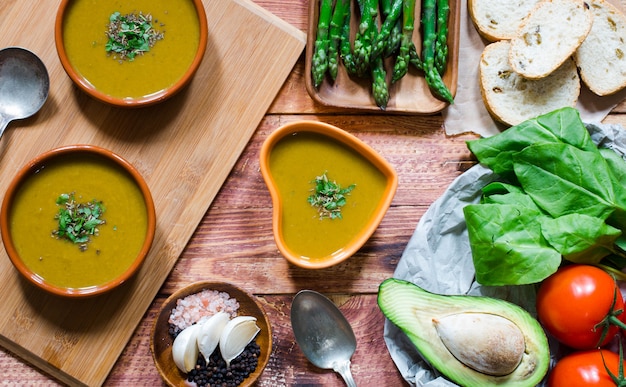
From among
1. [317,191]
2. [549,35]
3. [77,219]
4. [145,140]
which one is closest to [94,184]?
[77,219]

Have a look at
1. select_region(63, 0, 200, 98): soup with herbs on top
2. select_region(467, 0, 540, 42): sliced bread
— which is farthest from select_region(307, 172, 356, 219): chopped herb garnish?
select_region(467, 0, 540, 42): sliced bread

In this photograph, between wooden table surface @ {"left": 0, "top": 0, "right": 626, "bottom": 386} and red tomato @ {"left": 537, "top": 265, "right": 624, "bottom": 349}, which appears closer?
red tomato @ {"left": 537, "top": 265, "right": 624, "bottom": 349}

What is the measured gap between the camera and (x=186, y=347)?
2166mm

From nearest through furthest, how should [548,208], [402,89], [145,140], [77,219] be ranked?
[77,219] < [548,208] < [145,140] < [402,89]

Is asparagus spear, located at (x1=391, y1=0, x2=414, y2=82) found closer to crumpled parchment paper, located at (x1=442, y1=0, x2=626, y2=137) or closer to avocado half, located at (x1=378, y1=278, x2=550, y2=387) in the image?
crumpled parchment paper, located at (x1=442, y1=0, x2=626, y2=137)

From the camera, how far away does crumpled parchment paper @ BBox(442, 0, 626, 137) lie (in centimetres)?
242

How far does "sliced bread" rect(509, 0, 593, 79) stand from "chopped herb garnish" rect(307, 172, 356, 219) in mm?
799

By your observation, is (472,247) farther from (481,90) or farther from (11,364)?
(11,364)

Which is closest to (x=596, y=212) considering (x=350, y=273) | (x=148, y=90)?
(x=350, y=273)

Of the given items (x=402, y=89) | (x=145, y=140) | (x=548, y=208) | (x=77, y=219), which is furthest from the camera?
(x=402, y=89)

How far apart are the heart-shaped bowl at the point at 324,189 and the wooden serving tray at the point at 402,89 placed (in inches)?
7.3

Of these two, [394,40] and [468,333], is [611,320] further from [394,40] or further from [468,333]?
[394,40]

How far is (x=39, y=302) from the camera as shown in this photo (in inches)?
87.7

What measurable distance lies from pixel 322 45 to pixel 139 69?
0.61 m
